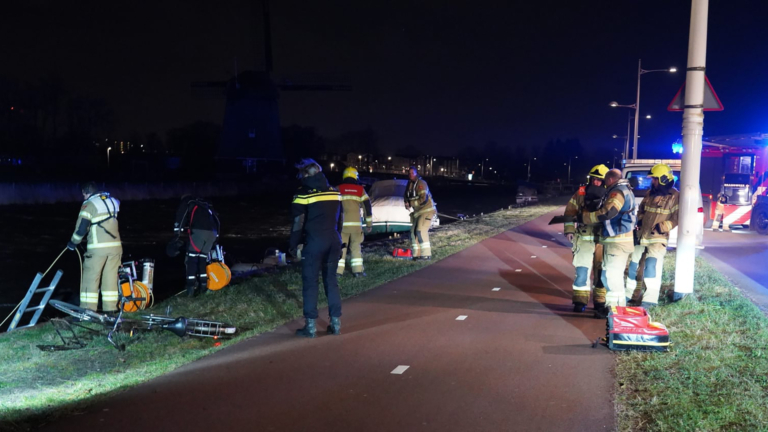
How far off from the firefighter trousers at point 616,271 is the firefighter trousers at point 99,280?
20.9 feet

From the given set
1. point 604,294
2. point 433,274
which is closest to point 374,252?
point 433,274

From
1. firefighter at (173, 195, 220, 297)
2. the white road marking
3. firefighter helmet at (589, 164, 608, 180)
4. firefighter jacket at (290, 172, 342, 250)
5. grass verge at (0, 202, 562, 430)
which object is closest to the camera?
grass verge at (0, 202, 562, 430)

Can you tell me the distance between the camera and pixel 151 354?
632 centimetres

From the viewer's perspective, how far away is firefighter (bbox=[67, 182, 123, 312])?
8391mm

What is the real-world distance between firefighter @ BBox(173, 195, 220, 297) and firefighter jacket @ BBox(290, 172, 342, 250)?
373 cm

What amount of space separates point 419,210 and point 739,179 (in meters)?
12.4

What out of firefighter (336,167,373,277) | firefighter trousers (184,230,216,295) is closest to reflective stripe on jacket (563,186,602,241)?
firefighter (336,167,373,277)

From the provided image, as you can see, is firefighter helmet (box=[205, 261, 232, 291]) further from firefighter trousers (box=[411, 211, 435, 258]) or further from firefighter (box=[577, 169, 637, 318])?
firefighter (box=[577, 169, 637, 318])

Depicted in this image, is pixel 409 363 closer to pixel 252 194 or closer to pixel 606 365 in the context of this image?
pixel 606 365

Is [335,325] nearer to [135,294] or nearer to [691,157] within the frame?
[135,294]

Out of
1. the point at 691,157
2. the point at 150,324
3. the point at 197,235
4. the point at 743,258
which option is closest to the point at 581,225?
the point at 691,157

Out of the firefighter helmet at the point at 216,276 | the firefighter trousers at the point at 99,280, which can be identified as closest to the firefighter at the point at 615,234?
the firefighter helmet at the point at 216,276

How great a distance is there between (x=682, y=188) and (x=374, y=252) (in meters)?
7.63

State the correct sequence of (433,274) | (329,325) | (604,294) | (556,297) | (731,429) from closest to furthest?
(731,429), (329,325), (604,294), (556,297), (433,274)
